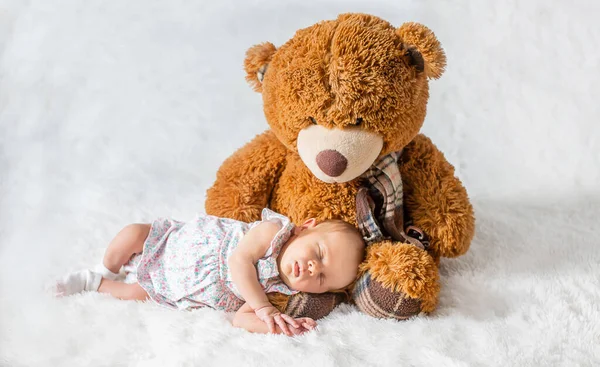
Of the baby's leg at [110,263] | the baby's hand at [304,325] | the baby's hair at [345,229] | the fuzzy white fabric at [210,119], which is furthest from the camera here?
the fuzzy white fabric at [210,119]

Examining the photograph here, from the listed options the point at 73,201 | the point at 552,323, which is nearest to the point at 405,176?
the point at 552,323

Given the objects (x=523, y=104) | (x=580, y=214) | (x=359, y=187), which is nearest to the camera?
(x=359, y=187)

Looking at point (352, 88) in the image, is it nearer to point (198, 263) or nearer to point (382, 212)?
point (382, 212)

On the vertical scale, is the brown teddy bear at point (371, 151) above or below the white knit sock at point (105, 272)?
above

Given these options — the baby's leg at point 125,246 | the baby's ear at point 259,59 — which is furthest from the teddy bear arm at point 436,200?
the baby's leg at point 125,246

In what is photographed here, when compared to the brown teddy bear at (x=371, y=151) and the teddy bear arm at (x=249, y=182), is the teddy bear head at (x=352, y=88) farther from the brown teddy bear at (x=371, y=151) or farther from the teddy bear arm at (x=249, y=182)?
the teddy bear arm at (x=249, y=182)

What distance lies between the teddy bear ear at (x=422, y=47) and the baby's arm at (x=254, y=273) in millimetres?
429

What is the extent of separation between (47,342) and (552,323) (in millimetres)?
935

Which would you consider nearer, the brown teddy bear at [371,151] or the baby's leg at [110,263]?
the brown teddy bear at [371,151]

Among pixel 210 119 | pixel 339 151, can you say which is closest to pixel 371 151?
pixel 339 151

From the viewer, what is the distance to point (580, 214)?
1.94m

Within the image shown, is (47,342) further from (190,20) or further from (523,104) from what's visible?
(523,104)

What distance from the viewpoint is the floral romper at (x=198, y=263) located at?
4.81 ft

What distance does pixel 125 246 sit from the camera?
1598 millimetres
